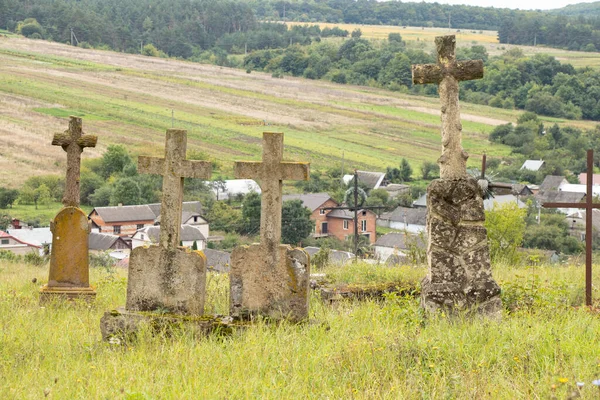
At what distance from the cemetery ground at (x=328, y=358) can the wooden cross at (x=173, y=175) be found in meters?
0.98

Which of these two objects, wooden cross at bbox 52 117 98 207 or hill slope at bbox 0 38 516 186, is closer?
wooden cross at bbox 52 117 98 207

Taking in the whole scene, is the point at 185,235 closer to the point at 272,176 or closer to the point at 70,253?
the point at 70,253

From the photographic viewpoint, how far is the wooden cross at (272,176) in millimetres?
7836

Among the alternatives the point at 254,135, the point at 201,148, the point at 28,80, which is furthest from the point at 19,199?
the point at 28,80

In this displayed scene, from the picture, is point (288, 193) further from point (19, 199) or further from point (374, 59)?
point (374, 59)

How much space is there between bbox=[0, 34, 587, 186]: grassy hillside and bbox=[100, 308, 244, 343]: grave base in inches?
1700

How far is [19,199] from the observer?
157 feet

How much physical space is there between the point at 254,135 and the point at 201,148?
26.6 feet

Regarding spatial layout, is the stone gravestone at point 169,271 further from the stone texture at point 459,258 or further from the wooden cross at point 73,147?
the wooden cross at point 73,147

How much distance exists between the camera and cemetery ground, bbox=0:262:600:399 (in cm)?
552

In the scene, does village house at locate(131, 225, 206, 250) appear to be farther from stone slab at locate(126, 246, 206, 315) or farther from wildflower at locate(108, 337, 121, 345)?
wildflower at locate(108, 337, 121, 345)

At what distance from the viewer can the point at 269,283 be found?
7.80m

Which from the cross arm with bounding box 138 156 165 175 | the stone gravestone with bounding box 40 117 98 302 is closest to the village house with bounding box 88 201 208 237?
the stone gravestone with bounding box 40 117 98 302

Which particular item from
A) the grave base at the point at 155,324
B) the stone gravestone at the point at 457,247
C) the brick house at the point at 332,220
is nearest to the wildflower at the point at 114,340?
the grave base at the point at 155,324
